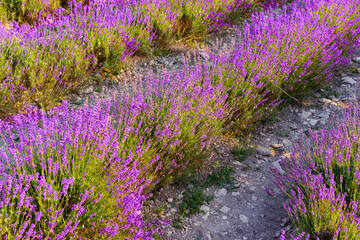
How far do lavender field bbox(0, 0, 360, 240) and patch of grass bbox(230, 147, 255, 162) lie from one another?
0.27 meters

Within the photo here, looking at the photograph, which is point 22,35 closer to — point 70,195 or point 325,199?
point 70,195

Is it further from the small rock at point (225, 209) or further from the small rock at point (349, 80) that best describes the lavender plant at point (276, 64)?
the small rock at point (225, 209)

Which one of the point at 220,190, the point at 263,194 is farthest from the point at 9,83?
the point at 263,194

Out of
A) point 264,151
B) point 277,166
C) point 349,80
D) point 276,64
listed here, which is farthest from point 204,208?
point 349,80

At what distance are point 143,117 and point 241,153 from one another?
4.21 ft

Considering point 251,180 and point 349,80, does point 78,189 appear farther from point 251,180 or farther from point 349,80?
point 349,80

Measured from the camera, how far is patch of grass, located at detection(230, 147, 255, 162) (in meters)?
3.98

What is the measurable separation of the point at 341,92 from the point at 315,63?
685 millimetres

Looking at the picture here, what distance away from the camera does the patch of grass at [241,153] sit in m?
3.98

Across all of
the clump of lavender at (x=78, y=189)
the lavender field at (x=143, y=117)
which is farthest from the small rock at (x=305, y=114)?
the clump of lavender at (x=78, y=189)

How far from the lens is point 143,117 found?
351 centimetres

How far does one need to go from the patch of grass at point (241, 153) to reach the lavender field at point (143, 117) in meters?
0.27

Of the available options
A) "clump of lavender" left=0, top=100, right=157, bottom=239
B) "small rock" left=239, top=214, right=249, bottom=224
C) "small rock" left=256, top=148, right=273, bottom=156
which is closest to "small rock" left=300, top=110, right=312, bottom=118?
"small rock" left=256, top=148, right=273, bottom=156

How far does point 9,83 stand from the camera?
3740 mm
